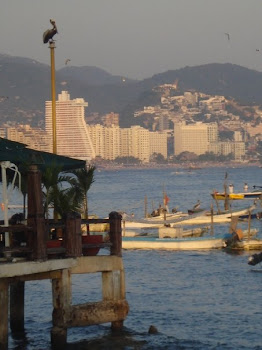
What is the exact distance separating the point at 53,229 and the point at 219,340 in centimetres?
513

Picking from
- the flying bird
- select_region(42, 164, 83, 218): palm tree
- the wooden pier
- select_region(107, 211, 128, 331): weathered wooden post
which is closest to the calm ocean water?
the wooden pier

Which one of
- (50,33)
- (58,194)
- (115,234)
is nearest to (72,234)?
(115,234)

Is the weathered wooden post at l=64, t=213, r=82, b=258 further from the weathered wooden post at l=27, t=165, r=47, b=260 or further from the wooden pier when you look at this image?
the weathered wooden post at l=27, t=165, r=47, b=260

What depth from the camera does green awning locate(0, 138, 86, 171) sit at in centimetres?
2256

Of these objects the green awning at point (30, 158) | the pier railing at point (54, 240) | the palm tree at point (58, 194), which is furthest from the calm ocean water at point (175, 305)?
the green awning at point (30, 158)

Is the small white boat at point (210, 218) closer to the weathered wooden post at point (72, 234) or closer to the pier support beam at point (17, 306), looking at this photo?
the pier support beam at point (17, 306)

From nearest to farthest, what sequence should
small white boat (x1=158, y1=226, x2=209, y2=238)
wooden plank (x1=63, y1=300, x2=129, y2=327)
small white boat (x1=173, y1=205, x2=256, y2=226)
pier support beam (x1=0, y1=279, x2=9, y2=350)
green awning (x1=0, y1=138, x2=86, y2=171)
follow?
1. pier support beam (x1=0, y1=279, x2=9, y2=350)
2. wooden plank (x1=63, y1=300, x2=129, y2=327)
3. green awning (x1=0, y1=138, x2=86, y2=171)
4. small white boat (x1=158, y1=226, x2=209, y2=238)
5. small white boat (x1=173, y1=205, x2=256, y2=226)

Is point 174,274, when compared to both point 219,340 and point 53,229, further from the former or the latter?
point 53,229

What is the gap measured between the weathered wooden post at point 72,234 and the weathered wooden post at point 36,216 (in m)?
0.75

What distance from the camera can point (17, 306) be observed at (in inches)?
977

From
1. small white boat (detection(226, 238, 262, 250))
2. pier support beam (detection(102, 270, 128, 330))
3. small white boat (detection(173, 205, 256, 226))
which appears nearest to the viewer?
pier support beam (detection(102, 270, 128, 330))

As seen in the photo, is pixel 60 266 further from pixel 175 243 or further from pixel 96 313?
pixel 175 243

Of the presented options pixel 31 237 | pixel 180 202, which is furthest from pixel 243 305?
pixel 180 202

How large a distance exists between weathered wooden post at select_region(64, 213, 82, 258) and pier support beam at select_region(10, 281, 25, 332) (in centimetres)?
269
